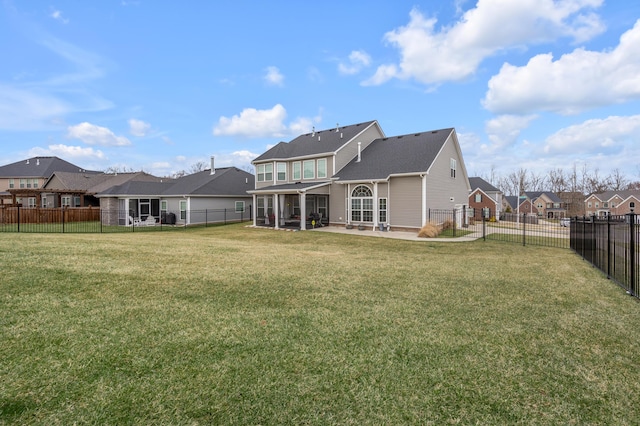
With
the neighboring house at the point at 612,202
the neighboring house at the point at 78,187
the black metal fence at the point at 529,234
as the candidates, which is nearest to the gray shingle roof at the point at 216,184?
the neighboring house at the point at 78,187

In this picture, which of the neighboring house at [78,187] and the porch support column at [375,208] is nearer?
the porch support column at [375,208]

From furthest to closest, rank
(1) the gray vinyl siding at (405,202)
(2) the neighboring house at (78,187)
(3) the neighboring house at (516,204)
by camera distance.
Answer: (3) the neighboring house at (516,204) < (2) the neighboring house at (78,187) < (1) the gray vinyl siding at (405,202)

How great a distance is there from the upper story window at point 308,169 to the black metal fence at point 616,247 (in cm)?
1642

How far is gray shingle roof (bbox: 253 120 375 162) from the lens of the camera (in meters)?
23.2

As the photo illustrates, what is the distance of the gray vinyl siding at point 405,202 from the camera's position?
Result: 18.4 metres

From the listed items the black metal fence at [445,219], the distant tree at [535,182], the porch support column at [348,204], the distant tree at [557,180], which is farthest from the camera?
the distant tree at [535,182]

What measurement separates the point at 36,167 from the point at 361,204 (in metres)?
49.4

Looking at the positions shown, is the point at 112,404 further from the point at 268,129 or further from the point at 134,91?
the point at 268,129

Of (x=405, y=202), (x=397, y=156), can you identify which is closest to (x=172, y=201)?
(x=397, y=156)

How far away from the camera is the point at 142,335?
3.77 m

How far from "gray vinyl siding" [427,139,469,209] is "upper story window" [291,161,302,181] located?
995 centimetres

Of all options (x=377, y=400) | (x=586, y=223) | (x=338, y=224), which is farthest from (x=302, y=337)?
(x=338, y=224)

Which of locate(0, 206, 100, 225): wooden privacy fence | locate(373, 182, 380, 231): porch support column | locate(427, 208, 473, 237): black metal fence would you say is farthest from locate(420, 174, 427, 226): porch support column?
locate(0, 206, 100, 225): wooden privacy fence

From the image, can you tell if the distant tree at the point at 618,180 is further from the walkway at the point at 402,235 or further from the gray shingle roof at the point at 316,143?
the gray shingle roof at the point at 316,143
